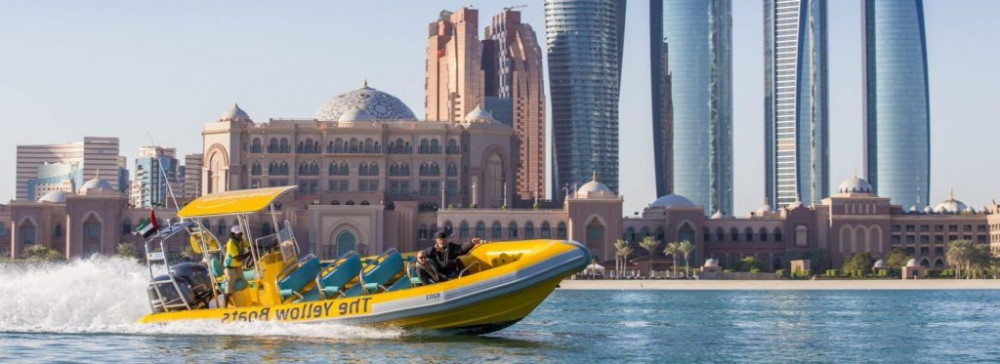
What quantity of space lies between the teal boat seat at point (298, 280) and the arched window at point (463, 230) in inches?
4416

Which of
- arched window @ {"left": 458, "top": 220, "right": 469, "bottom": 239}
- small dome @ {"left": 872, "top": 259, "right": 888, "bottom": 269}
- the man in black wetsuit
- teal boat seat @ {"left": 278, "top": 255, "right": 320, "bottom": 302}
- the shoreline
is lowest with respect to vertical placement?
the shoreline

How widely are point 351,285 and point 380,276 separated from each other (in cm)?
135

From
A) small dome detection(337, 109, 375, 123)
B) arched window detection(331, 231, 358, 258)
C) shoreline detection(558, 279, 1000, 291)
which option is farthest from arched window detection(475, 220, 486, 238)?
small dome detection(337, 109, 375, 123)

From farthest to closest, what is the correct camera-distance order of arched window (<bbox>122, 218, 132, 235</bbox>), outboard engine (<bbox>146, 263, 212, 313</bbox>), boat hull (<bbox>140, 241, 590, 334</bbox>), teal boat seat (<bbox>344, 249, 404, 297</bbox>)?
arched window (<bbox>122, 218, 132, 235</bbox>) → outboard engine (<bbox>146, 263, 212, 313</bbox>) → teal boat seat (<bbox>344, 249, 404, 297</bbox>) → boat hull (<bbox>140, 241, 590, 334</bbox>)

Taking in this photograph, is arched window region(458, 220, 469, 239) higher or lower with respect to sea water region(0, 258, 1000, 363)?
Result: higher

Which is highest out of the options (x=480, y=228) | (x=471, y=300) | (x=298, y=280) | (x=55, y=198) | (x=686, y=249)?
(x=55, y=198)

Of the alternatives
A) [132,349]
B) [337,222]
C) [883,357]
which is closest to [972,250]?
[337,222]

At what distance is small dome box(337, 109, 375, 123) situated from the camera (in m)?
178

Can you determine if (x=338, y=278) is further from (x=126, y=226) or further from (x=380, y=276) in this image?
(x=126, y=226)

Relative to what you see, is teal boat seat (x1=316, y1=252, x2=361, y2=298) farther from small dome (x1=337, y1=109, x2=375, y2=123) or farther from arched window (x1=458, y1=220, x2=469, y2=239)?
small dome (x1=337, y1=109, x2=375, y2=123)

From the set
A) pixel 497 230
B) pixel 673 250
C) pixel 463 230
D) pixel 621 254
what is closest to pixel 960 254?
pixel 673 250

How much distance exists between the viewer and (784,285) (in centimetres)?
13938

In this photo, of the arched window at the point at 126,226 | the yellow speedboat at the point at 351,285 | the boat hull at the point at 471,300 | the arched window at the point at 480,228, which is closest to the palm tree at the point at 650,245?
the arched window at the point at 480,228

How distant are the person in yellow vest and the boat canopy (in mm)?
749
